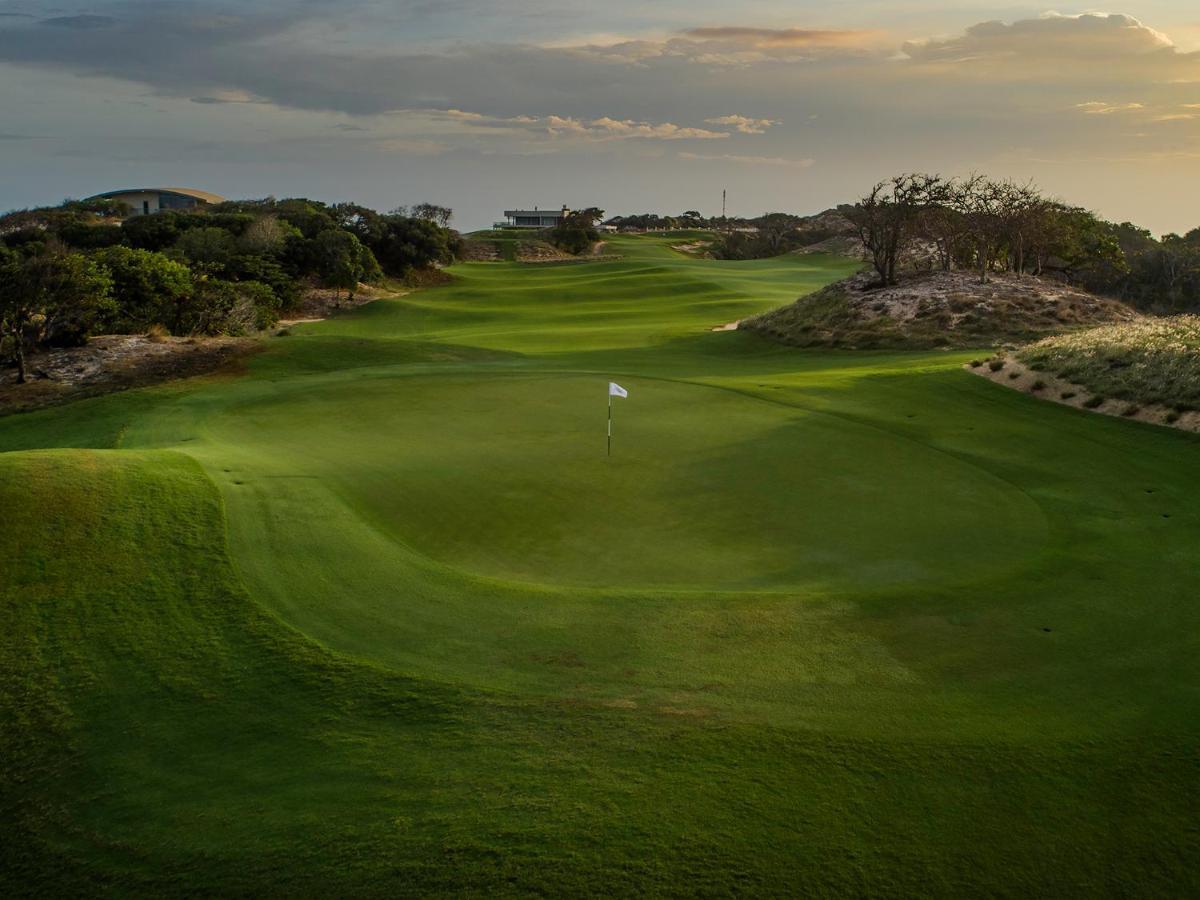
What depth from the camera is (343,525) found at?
41.5 feet

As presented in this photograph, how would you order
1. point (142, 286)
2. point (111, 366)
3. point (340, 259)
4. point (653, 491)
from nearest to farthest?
point (653, 491) → point (111, 366) → point (142, 286) → point (340, 259)

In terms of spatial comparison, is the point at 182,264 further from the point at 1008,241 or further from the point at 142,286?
the point at 1008,241

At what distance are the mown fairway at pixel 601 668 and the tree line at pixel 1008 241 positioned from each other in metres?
28.7

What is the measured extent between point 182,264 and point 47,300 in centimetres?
1850

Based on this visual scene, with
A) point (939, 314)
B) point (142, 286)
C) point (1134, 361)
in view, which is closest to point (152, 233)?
point (142, 286)

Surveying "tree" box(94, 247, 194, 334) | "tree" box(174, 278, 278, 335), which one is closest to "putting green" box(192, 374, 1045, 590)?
"tree" box(94, 247, 194, 334)

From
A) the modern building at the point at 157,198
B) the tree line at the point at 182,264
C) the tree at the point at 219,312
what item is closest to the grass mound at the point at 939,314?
the tree at the point at 219,312

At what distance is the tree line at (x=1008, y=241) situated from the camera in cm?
4466

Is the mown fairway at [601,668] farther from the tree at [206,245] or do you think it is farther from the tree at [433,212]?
the tree at [433,212]

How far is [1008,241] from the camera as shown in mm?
48781

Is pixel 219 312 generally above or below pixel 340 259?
below

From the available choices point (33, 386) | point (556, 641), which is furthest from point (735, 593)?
point (33, 386)

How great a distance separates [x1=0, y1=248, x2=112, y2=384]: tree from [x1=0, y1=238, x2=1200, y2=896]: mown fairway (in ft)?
43.5

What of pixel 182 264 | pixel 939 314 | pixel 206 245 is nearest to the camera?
pixel 939 314
